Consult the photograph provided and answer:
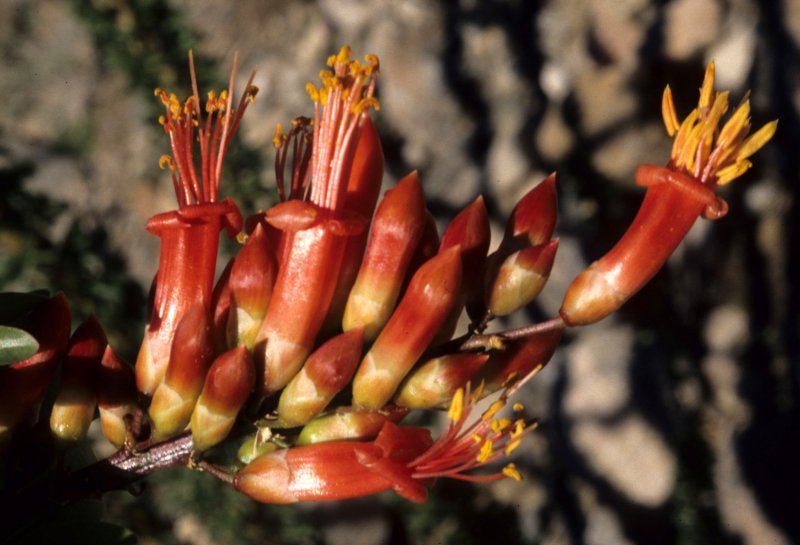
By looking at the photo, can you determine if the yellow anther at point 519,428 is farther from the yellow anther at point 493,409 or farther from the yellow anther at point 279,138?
the yellow anther at point 279,138

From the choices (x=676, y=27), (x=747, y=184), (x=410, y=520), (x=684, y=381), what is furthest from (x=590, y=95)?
(x=410, y=520)

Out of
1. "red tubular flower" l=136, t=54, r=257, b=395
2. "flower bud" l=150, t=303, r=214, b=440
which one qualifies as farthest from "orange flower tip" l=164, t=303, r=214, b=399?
"red tubular flower" l=136, t=54, r=257, b=395

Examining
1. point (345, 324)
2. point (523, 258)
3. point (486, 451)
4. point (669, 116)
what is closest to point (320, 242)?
point (345, 324)

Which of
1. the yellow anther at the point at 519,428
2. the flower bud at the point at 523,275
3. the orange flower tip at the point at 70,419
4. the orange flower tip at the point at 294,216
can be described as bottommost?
the yellow anther at the point at 519,428

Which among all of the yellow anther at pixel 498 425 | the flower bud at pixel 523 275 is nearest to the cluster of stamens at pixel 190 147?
the flower bud at pixel 523 275

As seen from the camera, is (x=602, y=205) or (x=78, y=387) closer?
(x=78, y=387)

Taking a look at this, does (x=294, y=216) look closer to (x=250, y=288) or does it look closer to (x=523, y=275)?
(x=250, y=288)

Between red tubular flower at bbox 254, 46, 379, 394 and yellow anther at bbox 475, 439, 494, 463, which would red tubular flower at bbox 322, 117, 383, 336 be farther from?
yellow anther at bbox 475, 439, 494, 463
